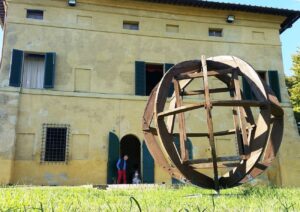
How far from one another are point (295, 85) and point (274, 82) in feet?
33.3

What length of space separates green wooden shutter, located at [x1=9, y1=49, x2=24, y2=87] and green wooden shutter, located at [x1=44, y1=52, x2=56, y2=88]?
1.18 meters

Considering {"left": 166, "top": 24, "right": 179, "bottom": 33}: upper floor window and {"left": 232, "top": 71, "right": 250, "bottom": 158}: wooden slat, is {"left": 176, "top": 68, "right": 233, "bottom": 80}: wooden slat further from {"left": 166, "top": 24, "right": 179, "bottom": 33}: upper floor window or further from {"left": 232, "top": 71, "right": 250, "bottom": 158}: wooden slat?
{"left": 166, "top": 24, "right": 179, "bottom": 33}: upper floor window

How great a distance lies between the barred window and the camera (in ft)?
50.7

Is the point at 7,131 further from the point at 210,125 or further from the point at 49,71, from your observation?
the point at 210,125

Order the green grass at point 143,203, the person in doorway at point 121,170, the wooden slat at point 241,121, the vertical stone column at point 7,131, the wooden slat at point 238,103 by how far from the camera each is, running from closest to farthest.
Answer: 1. the green grass at point 143,203
2. the wooden slat at point 238,103
3. the wooden slat at point 241,121
4. the vertical stone column at point 7,131
5. the person in doorway at point 121,170

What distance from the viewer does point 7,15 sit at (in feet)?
54.2

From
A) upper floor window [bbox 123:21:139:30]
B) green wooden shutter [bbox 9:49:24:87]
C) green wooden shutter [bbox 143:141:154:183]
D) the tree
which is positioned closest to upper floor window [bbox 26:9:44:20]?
green wooden shutter [bbox 9:49:24:87]

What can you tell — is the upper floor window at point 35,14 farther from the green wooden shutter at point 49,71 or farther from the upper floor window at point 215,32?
the upper floor window at point 215,32

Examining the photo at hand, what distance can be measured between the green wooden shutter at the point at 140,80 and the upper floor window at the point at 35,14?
17.7 feet

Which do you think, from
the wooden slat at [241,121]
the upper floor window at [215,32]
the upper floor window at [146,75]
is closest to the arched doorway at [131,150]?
the upper floor window at [146,75]

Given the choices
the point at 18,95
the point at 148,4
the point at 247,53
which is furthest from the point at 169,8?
the point at 18,95

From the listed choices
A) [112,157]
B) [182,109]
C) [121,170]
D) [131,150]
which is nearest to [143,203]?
[182,109]

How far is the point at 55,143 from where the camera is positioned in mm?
15672

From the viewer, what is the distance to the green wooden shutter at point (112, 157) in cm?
1580
